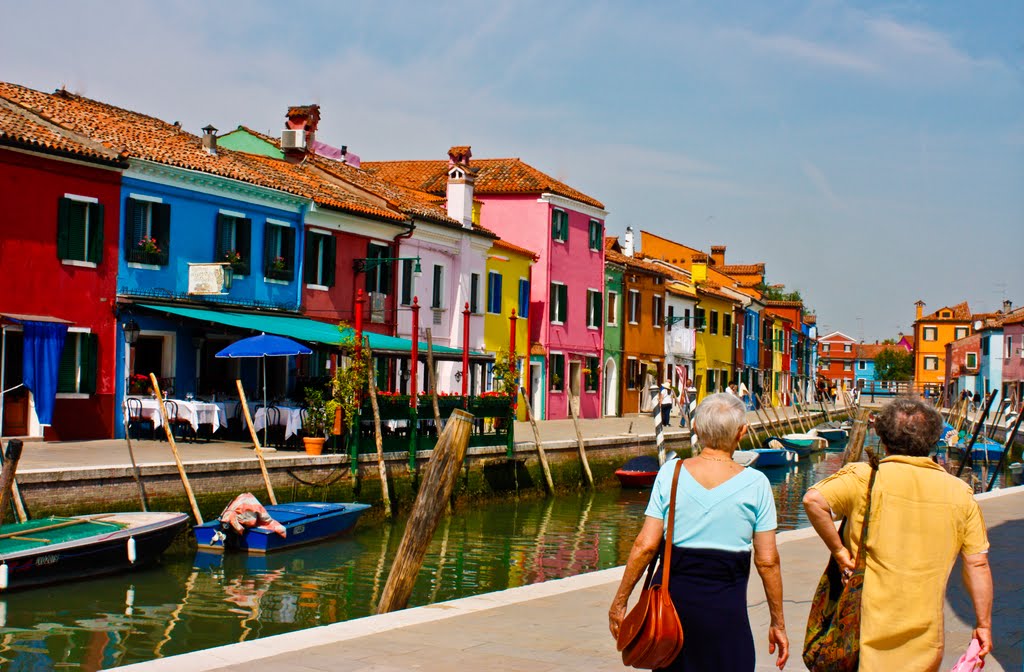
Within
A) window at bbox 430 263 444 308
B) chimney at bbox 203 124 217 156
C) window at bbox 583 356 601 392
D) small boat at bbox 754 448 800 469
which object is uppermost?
chimney at bbox 203 124 217 156

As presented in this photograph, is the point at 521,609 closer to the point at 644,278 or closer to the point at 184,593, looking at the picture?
the point at 184,593

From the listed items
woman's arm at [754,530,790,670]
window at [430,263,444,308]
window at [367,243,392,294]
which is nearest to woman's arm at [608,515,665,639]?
woman's arm at [754,530,790,670]

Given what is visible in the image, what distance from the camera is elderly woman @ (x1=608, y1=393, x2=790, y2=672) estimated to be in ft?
14.9

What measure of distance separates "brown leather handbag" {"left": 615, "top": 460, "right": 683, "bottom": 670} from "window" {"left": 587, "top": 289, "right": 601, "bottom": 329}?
37371 millimetres

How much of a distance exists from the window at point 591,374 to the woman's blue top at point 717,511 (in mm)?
36194

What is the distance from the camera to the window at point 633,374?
4534cm

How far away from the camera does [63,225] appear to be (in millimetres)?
21109

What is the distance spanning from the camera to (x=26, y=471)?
14.9 metres

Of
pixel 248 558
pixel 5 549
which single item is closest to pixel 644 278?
pixel 248 558

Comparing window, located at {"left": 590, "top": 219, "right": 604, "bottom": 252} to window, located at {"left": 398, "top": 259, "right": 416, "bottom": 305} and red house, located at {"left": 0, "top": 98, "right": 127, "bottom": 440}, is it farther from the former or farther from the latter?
red house, located at {"left": 0, "top": 98, "right": 127, "bottom": 440}

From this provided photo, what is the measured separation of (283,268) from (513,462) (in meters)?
6.86

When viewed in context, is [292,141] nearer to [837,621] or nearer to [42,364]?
[42,364]

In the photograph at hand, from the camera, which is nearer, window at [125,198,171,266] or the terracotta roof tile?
window at [125,198,171,266]

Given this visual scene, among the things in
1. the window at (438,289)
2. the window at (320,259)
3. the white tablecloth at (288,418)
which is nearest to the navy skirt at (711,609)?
the white tablecloth at (288,418)
